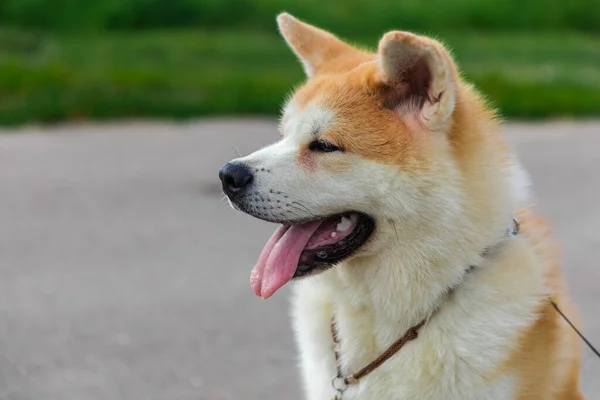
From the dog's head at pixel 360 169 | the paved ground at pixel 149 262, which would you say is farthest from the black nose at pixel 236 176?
the paved ground at pixel 149 262

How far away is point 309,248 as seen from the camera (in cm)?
309

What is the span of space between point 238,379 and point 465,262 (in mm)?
2433

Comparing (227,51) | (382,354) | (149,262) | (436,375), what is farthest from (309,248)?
(227,51)

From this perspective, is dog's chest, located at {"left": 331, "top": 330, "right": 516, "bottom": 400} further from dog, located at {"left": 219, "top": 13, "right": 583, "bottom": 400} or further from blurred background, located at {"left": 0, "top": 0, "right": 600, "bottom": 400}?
blurred background, located at {"left": 0, "top": 0, "right": 600, "bottom": 400}

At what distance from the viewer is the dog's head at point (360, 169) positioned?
9.67 ft

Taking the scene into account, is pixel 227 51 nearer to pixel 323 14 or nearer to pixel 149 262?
pixel 323 14

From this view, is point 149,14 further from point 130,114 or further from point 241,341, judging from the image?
point 241,341

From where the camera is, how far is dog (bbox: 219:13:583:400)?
9.71ft

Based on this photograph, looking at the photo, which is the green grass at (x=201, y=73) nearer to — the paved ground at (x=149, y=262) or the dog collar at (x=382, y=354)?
the paved ground at (x=149, y=262)

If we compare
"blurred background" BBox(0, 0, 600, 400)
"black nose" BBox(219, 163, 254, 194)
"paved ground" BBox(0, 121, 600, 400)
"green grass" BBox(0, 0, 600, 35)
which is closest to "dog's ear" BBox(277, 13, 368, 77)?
"blurred background" BBox(0, 0, 600, 400)

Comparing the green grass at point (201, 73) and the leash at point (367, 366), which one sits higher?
the leash at point (367, 366)

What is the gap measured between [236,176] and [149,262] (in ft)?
13.7

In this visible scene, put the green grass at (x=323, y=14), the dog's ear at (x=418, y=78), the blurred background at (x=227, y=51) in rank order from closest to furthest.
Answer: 1. the dog's ear at (x=418, y=78)
2. the blurred background at (x=227, y=51)
3. the green grass at (x=323, y=14)

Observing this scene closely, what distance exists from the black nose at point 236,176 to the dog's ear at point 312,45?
2.40 ft
